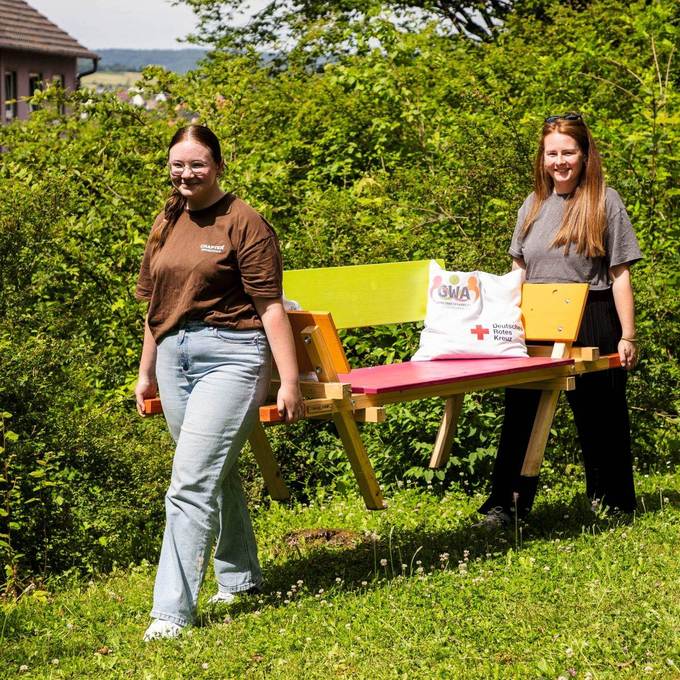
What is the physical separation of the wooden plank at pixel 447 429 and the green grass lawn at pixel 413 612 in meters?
0.35

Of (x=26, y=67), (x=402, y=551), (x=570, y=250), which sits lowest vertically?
(x=402, y=551)

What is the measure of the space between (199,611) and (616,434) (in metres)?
2.20

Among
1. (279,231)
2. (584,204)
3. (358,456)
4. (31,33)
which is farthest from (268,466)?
(31,33)

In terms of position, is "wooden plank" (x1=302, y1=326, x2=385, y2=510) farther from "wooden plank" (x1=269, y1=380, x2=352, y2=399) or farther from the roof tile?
the roof tile

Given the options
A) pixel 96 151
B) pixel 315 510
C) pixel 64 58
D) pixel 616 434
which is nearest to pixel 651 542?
pixel 616 434

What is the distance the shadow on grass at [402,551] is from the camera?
550 centimetres

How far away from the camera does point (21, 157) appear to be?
9172mm

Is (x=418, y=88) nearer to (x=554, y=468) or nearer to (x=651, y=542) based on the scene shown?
(x=554, y=468)

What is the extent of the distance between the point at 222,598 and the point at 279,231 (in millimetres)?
4163

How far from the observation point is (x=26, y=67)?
1953 inches

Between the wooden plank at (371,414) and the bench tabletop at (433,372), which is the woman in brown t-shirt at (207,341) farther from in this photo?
the bench tabletop at (433,372)

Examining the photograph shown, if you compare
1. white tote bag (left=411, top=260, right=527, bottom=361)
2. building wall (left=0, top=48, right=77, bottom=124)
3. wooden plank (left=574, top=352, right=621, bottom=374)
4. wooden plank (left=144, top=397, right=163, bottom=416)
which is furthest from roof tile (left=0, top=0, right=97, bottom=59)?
wooden plank (left=144, top=397, right=163, bottom=416)

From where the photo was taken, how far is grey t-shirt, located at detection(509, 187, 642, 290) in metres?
5.89

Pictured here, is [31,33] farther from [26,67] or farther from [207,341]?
[207,341]
